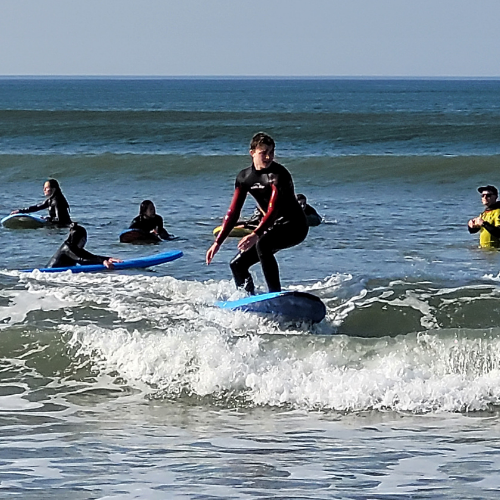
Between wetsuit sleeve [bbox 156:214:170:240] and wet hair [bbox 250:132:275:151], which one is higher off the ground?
wet hair [bbox 250:132:275:151]

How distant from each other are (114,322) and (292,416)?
10.6ft

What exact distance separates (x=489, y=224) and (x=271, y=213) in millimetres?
6297

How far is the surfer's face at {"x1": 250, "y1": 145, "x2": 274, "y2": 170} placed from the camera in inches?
379

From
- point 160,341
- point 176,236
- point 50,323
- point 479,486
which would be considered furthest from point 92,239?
point 479,486

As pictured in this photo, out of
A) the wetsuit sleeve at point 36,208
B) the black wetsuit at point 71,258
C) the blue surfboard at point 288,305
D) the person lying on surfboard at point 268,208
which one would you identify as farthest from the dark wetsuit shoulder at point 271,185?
the wetsuit sleeve at point 36,208

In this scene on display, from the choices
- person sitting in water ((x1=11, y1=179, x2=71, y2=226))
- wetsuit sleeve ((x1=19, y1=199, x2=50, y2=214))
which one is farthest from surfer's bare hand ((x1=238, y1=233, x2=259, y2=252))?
wetsuit sleeve ((x1=19, y1=199, x2=50, y2=214))

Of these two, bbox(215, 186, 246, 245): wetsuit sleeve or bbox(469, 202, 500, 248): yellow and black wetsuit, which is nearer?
bbox(215, 186, 246, 245): wetsuit sleeve

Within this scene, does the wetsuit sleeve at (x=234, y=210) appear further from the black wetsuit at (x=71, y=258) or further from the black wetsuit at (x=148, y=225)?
the black wetsuit at (x=148, y=225)

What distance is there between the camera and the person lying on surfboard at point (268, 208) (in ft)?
31.8

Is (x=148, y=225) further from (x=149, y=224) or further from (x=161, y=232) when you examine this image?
(x=161, y=232)

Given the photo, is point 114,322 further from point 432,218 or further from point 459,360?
point 432,218

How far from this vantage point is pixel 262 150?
9.62m

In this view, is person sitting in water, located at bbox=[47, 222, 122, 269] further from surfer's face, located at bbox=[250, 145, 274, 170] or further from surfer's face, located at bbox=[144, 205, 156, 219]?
surfer's face, located at bbox=[250, 145, 274, 170]

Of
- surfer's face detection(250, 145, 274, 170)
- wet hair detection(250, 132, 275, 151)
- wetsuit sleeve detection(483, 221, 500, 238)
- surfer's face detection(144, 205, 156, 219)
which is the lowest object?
Result: surfer's face detection(144, 205, 156, 219)
